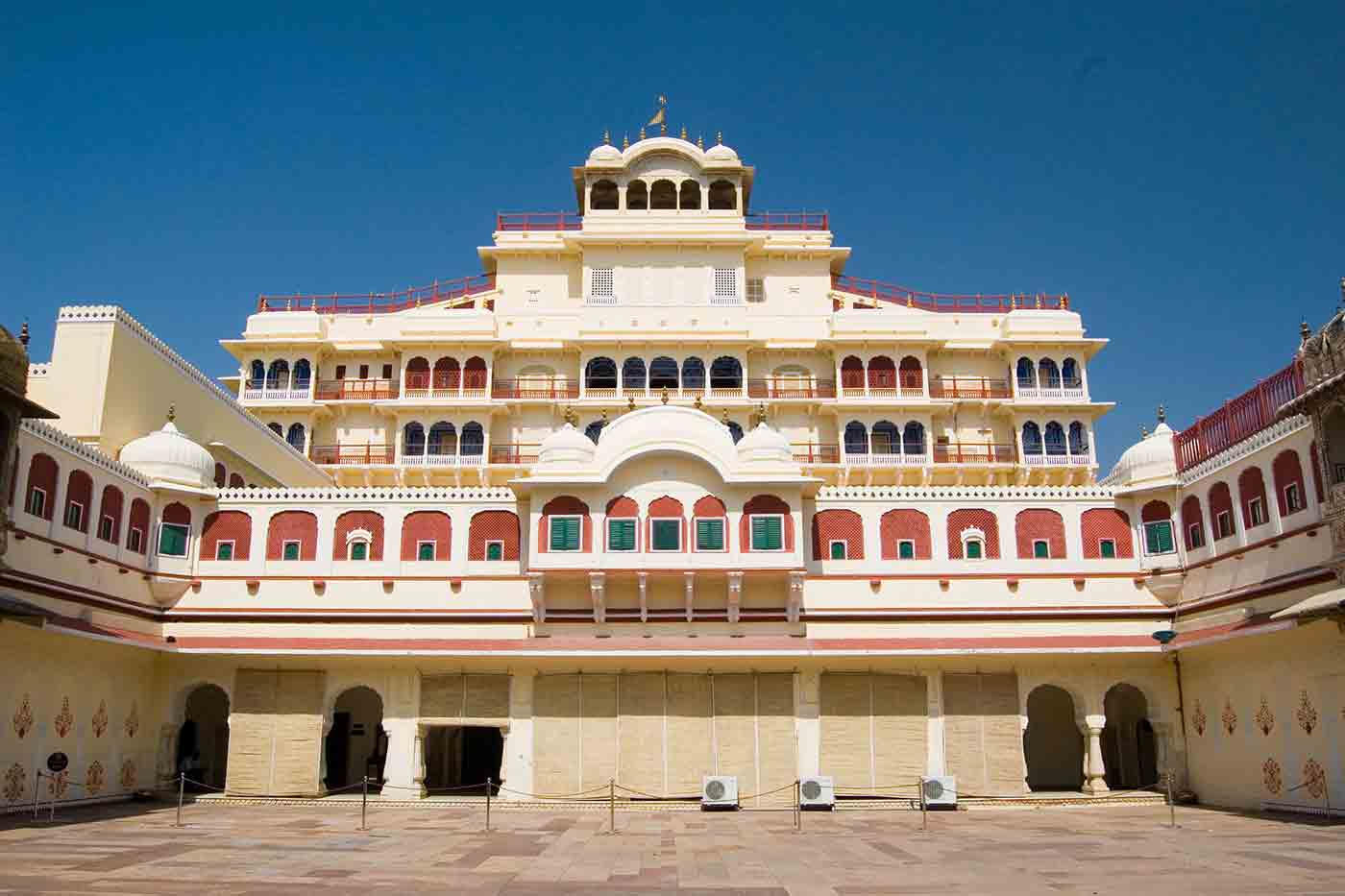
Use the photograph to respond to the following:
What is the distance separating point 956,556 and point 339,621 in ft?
62.6

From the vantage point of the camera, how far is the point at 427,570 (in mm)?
35625

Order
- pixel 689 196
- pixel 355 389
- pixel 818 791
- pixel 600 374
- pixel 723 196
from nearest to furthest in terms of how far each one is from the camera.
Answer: pixel 818 791 → pixel 600 374 → pixel 355 389 → pixel 723 196 → pixel 689 196

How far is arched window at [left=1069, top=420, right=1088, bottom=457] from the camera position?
51781 millimetres

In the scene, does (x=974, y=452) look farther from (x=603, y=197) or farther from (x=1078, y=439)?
(x=603, y=197)

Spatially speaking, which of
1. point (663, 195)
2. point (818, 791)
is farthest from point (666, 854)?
point (663, 195)

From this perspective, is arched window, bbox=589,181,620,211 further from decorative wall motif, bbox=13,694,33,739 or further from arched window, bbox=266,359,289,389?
decorative wall motif, bbox=13,694,33,739

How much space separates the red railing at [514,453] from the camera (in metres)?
51.3

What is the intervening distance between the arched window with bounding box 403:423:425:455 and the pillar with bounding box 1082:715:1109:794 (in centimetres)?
3120

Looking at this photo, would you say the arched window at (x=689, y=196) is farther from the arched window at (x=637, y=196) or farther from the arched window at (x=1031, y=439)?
the arched window at (x=1031, y=439)

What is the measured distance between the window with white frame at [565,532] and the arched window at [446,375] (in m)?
19.9

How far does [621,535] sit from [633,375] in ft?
62.5

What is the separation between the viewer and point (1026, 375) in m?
52.9

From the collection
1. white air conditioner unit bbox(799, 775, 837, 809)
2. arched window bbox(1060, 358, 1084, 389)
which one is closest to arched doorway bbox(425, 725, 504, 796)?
white air conditioner unit bbox(799, 775, 837, 809)

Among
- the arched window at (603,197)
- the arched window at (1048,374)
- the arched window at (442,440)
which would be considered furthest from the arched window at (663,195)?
the arched window at (1048,374)
